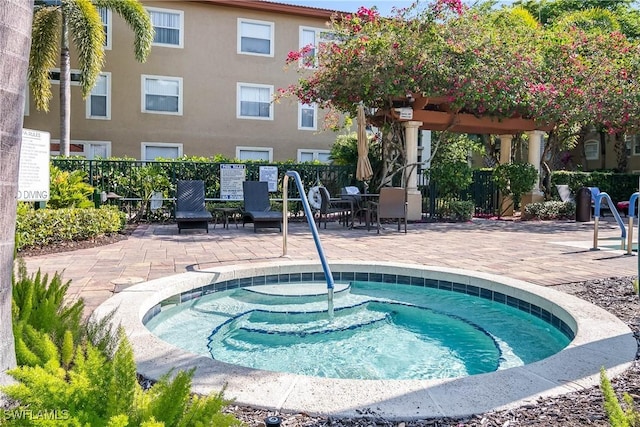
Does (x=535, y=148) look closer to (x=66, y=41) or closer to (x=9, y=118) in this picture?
(x=66, y=41)

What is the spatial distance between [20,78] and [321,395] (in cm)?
184

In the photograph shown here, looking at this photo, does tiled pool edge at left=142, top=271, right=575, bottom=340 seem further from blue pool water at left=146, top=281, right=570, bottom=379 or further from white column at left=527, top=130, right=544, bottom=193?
white column at left=527, top=130, right=544, bottom=193

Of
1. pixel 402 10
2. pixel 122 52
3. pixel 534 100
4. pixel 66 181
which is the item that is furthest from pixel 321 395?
pixel 122 52

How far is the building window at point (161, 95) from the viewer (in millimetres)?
16922


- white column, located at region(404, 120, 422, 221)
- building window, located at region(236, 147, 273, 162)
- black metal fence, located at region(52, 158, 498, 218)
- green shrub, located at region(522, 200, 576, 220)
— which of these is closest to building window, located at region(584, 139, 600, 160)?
green shrub, located at region(522, 200, 576, 220)

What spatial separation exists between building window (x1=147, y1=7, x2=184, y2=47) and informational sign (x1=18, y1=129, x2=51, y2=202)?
11802 mm

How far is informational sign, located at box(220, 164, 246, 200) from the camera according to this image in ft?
40.4

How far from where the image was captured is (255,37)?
18094 millimetres

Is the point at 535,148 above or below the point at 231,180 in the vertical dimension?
above

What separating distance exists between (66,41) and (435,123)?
11.5 meters

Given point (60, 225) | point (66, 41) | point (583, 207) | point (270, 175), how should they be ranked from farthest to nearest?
1. point (66, 41)
2. point (583, 207)
3. point (270, 175)
4. point (60, 225)

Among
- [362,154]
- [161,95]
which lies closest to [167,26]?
[161,95]

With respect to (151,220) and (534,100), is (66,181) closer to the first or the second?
(151,220)

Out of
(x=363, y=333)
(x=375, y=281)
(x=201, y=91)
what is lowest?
(x=363, y=333)
